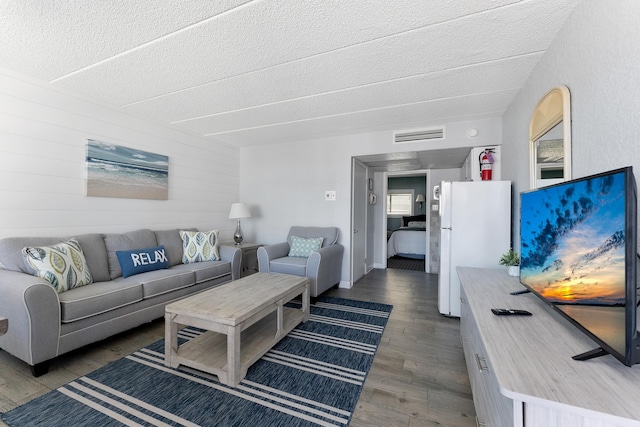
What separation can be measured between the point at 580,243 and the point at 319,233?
313 centimetres

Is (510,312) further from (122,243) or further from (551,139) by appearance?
(122,243)

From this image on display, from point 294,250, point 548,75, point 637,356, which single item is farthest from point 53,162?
point 548,75

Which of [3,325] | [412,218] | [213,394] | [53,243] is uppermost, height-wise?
[412,218]

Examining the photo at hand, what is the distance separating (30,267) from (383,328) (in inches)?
117

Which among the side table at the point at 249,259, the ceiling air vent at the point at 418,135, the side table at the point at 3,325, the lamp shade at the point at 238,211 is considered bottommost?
the side table at the point at 249,259

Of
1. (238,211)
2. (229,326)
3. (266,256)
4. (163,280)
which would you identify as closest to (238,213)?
(238,211)

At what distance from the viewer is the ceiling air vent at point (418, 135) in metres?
3.38

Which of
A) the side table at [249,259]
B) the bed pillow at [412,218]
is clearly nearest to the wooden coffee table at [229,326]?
the side table at [249,259]

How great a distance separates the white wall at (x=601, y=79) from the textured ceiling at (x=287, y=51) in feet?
0.64

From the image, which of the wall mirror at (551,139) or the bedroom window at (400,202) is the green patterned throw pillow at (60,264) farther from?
the bedroom window at (400,202)

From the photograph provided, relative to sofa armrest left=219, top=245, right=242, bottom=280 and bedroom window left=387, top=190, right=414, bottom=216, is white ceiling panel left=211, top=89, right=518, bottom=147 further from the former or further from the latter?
bedroom window left=387, top=190, right=414, bottom=216

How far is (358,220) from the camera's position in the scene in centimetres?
434

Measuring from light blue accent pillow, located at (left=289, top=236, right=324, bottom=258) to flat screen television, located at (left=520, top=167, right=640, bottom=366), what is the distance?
2.63 metres

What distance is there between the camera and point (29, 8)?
1.51 meters
